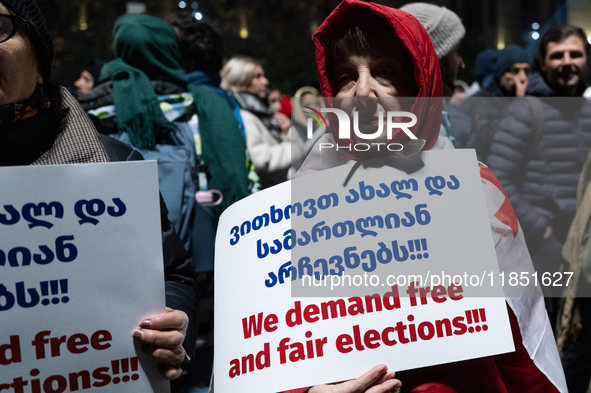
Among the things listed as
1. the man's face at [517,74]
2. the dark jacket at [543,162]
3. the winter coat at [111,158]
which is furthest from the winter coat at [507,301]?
the man's face at [517,74]

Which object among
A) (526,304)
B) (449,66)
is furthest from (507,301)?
(449,66)

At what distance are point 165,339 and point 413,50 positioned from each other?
0.95 meters

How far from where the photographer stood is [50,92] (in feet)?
4.70

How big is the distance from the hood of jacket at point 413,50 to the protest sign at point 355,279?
13 cm

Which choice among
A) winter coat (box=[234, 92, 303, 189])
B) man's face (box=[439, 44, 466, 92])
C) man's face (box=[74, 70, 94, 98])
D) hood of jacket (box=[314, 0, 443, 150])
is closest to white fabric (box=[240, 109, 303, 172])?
winter coat (box=[234, 92, 303, 189])

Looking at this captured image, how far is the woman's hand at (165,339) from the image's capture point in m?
1.20

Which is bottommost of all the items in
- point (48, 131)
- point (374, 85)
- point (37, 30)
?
point (48, 131)

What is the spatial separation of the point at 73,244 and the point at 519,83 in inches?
153

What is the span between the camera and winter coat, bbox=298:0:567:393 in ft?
4.32

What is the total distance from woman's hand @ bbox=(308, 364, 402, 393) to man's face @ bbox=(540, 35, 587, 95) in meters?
2.74

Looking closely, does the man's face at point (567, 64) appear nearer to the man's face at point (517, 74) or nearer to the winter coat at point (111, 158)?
the man's face at point (517, 74)

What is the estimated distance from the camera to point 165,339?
1.22 metres

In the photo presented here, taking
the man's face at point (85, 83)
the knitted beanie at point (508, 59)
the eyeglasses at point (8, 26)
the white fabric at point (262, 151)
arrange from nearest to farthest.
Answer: the eyeglasses at point (8, 26) < the white fabric at point (262, 151) < the knitted beanie at point (508, 59) < the man's face at point (85, 83)

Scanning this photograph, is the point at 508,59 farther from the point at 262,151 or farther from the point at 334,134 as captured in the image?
the point at 334,134
